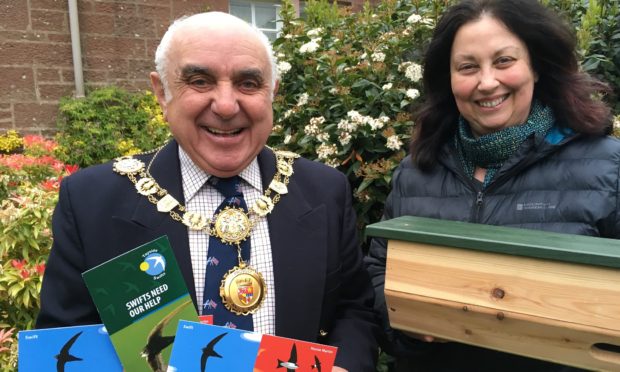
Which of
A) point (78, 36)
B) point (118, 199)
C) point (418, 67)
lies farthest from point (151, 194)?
point (78, 36)

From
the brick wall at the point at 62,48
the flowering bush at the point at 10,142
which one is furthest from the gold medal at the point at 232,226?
the brick wall at the point at 62,48

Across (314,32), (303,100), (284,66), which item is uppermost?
(314,32)

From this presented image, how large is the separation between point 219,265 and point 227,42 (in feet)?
2.10

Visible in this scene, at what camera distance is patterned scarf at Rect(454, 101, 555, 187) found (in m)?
1.66

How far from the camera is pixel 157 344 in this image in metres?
1.28

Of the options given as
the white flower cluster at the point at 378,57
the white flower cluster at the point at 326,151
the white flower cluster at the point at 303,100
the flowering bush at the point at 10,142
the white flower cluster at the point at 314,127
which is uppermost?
the white flower cluster at the point at 378,57

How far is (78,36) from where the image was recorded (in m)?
5.27

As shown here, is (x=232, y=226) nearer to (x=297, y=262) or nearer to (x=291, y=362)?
(x=297, y=262)

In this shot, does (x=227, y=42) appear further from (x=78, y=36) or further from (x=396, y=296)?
(x=78, y=36)

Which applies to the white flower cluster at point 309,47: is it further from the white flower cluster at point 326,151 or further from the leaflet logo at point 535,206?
the leaflet logo at point 535,206

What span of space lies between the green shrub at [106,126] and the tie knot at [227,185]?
399cm

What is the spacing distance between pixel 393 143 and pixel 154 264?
1.55 meters

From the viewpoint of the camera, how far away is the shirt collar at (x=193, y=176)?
1.58 m

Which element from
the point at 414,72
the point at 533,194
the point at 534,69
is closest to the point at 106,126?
the point at 414,72
